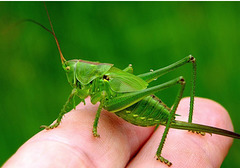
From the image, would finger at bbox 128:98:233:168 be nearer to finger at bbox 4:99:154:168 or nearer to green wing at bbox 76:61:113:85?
finger at bbox 4:99:154:168

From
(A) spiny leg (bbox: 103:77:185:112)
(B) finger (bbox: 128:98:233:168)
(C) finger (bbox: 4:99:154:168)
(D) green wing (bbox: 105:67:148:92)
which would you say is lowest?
(B) finger (bbox: 128:98:233:168)

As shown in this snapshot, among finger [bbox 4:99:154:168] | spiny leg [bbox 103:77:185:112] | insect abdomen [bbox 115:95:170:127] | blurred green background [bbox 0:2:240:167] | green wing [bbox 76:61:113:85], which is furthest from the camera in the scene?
blurred green background [bbox 0:2:240:167]

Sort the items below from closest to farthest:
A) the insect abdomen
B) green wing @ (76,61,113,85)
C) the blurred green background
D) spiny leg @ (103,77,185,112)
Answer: spiny leg @ (103,77,185,112), the insect abdomen, green wing @ (76,61,113,85), the blurred green background

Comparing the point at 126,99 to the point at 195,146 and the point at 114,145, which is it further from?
the point at 195,146

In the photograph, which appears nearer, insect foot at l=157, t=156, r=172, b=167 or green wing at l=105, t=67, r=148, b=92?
insect foot at l=157, t=156, r=172, b=167

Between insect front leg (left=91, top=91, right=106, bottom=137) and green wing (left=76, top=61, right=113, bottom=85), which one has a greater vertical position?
green wing (left=76, top=61, right=113, bottom=85)

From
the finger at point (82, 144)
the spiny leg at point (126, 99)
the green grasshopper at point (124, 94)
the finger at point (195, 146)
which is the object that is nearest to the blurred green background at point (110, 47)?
the finger at point (195, 146)

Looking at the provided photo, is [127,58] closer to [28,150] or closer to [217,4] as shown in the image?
[217,4]

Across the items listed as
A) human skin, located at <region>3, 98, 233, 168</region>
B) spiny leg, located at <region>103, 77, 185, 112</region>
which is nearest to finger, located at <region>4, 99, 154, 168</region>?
human skin, located at <region>3, 98, 233, 168</region>
